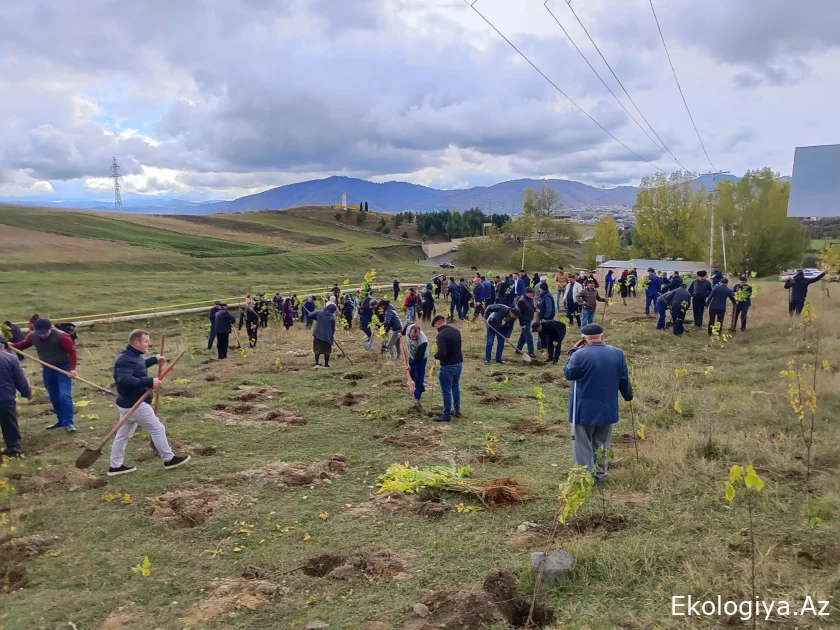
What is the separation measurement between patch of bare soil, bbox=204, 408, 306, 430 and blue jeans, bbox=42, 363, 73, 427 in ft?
6.95

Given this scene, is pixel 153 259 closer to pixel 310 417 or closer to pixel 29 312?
pixel 29 312

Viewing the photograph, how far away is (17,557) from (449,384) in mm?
5934

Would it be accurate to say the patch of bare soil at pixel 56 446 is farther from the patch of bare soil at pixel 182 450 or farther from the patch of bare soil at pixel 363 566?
the patch of bare soil at pixel 363 566

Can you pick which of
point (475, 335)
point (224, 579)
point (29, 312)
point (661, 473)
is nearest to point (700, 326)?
point (475, 335)

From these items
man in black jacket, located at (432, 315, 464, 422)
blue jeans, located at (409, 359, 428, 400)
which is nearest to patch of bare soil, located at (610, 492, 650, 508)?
man in black jacket, located at (432, 315, 464, 422)

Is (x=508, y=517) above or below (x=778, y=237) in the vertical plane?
below

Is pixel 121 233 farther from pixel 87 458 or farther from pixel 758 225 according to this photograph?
pixel 87 458

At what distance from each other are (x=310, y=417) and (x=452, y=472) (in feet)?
12.9

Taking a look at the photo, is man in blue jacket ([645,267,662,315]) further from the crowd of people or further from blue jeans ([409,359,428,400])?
blue jeans ([409,359,428,400])

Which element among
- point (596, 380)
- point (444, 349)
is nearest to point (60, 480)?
point (444, 349)

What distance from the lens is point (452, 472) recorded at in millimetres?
6543

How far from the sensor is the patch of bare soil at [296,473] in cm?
684

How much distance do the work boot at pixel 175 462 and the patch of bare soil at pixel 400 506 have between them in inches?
110

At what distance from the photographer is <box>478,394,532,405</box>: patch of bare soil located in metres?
10.3
